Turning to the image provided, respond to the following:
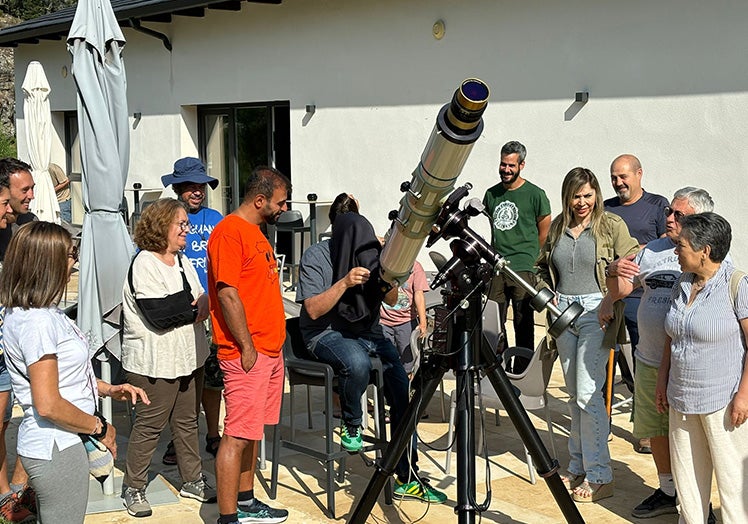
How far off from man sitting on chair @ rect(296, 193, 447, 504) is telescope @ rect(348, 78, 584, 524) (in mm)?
771

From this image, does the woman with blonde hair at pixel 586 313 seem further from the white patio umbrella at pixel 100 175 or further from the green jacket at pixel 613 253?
the white patio umbrella at pixel 100 175

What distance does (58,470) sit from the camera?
332 cm

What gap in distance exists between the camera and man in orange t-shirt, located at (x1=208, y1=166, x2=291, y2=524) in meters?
4.41

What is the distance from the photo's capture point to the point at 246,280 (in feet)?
14.7

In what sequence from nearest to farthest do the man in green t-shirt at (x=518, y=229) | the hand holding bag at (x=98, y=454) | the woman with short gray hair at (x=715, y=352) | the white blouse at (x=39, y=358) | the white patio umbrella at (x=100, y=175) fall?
1. the white blouse at (x=39, y=358)
2. the hand holding bag at (x=98, y=454)
3. the woman with short gray hair at (x=715, y=352)
4. the white patio umbrella at (x=100, y=175)
5. the man in green t-shirt at (x=518, y=229)

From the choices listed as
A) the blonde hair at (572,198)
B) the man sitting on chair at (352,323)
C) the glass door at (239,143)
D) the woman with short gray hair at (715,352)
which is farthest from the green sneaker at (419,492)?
the glass door at (239,143)

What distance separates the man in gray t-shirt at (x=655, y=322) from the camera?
15.6ft

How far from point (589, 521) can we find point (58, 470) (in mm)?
2829

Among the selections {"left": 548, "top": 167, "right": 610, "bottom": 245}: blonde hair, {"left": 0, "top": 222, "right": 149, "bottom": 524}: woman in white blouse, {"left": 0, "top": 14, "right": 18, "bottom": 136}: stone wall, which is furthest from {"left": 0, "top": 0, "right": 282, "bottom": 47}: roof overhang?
{"left": 0, "top": 222, "right": 149, "bottom": 524}: woman in white blouse

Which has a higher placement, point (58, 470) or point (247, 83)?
point (247, 83)

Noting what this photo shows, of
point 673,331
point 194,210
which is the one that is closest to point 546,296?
point 673,331

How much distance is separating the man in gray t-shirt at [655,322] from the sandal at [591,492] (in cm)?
22

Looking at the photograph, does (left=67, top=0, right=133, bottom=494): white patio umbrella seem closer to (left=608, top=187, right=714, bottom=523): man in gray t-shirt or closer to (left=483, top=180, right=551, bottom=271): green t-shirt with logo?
(left=608, top=187, right=714, bottom=523): man in gray t-shirt

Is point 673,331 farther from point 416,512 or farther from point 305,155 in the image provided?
point 305,155
